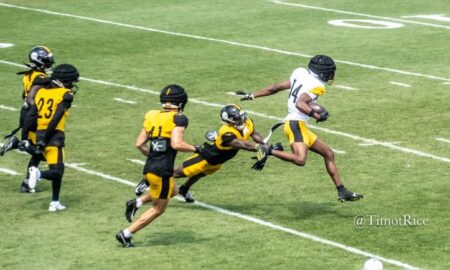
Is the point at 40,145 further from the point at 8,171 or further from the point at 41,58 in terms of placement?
the point at 8,171

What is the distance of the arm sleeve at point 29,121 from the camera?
639 inches

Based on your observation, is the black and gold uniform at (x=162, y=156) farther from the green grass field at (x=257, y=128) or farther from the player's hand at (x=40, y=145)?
the player's hand at (x=40, y=145)

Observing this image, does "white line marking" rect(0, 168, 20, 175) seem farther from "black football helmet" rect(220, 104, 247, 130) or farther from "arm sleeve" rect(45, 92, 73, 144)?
"black football helmet" rect(220, 104, 247, 130)

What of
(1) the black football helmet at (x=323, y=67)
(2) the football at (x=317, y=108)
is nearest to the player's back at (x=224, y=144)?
(2) the football at (x=317, y=108)

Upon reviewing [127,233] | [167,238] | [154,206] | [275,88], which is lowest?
[167,238]

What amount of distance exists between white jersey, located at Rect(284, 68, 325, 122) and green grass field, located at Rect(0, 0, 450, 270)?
4.15 ft

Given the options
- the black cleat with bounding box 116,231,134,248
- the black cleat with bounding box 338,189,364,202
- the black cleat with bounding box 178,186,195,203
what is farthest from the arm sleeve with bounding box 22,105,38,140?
the black cleat with bounding box 338,189,364,202

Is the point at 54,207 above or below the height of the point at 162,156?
below

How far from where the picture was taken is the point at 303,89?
53.2 ft

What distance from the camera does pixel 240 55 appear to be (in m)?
26.9

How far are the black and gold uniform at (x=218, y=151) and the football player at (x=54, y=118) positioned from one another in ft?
5.94

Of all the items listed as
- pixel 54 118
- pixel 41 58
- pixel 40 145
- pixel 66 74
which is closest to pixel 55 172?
pixel 40 145

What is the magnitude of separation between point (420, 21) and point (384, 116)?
9.83 meters

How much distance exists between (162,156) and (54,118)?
2279 millimetres
